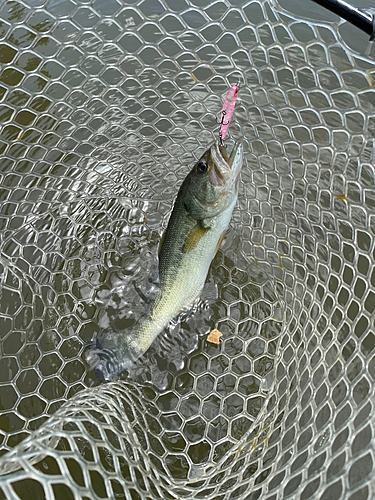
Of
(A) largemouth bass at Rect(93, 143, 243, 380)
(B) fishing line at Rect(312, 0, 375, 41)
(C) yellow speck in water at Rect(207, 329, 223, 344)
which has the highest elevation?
(B) fishing line at Rect(312, 0, 375, 41)

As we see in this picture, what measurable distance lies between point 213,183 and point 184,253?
0.40 m

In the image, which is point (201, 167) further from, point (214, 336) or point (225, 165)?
point (214, 336)

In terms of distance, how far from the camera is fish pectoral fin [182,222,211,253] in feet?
6.73

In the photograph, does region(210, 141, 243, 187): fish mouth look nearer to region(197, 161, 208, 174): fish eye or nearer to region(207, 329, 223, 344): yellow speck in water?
region(197, 161, 208, 174): fish eye

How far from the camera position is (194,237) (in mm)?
2066

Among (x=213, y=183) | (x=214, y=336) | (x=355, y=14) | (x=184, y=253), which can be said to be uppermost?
(x=355, y=14)

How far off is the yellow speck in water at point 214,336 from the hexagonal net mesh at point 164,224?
1.6 inches

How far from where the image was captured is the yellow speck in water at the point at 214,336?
2.40m

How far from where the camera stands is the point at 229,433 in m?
2.11

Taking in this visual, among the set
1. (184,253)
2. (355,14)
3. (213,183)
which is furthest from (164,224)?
(355,14)

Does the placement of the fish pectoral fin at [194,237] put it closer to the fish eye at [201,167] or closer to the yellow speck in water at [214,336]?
the fish eye at [201,167]

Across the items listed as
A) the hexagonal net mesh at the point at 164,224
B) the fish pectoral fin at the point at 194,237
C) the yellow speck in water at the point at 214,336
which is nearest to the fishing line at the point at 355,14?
the hexagonal net mesh at the point at 164,224

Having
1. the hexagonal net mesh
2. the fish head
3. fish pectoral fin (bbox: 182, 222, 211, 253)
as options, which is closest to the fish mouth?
the fish head

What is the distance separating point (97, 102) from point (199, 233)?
51.0 inches
